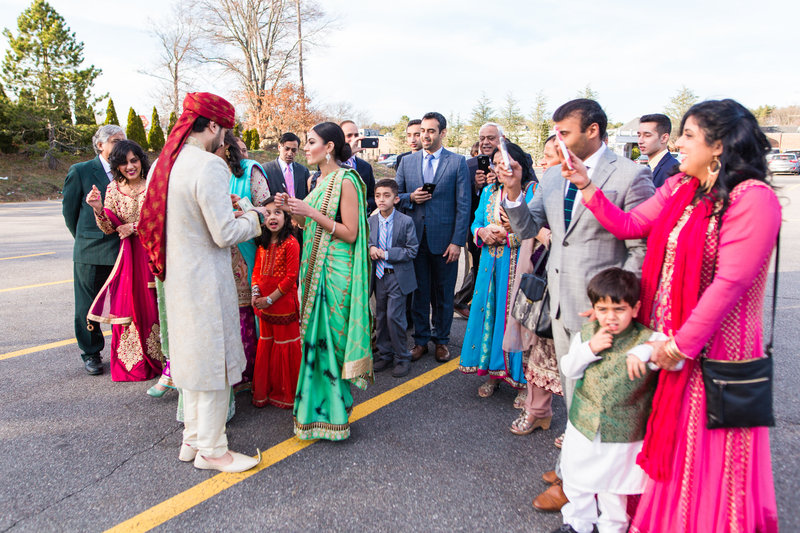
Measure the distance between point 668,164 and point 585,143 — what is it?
3.24 meters

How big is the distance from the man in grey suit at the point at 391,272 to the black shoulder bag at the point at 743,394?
8.56 ft

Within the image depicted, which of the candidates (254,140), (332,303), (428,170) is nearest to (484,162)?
(428,170)

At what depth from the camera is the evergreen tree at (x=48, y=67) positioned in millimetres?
24439

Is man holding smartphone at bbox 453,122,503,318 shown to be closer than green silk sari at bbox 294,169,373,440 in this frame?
No

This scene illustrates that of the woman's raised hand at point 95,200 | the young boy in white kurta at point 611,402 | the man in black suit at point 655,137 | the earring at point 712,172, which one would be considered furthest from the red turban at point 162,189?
the man in black suit at point 655,137

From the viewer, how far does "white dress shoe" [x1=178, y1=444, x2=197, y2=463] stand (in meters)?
2.87

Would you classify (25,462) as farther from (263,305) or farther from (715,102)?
(715,102)

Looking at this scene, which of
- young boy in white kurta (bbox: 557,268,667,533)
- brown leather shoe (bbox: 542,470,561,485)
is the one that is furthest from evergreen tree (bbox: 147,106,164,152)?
young boy in white kurta (bbox: 557,268,667,533)

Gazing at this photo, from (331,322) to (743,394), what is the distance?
6.91 feet

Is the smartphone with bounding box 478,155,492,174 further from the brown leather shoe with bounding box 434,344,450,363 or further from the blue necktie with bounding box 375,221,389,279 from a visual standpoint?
the brown leather shoe with bounding box 434,344,450,363

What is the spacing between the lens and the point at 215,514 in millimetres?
2410

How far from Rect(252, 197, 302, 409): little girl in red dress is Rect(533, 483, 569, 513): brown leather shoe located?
1.85 meters

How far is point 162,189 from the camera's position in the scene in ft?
8.26

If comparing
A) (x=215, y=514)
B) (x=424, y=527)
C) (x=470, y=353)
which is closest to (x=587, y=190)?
(x=424, y=527)
